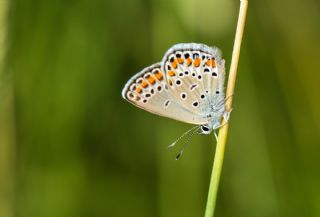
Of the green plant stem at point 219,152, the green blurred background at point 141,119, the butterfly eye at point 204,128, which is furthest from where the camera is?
the green blurred background at point 141,119

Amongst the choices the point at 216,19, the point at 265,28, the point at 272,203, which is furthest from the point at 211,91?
the point at 265,28

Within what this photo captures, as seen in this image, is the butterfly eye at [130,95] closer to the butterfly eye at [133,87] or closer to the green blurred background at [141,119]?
the butterfly eye at [133,87]

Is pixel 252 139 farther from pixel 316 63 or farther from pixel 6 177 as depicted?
pixel 6 177

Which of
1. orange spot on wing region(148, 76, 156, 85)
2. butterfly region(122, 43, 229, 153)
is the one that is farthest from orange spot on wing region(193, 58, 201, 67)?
orange spot on wing region(148, 76, 156, 85)

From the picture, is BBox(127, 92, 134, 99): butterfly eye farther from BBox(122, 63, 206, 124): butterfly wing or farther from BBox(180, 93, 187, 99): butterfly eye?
A: BBox(180, 93, 187, 99): butterfly eye

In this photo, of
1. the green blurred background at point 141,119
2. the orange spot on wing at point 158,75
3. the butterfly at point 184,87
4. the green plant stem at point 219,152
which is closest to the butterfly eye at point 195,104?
the butterfly at point 184,87

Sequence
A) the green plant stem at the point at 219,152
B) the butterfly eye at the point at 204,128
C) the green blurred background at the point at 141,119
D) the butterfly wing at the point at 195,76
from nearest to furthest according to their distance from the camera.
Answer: the green plant stem at the point at 219,152
the butterfly wing at the point at 195,76
the butterfly eye at the point at 204,128
the green blurred background at the point at 141,119

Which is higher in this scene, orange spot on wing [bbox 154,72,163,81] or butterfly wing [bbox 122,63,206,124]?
orange spot on wing [bbox 154,72,163,81]

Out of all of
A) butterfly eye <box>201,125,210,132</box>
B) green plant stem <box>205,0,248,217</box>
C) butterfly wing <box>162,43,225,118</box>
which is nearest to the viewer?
green plant stem <box>205,0,248,217</box>
